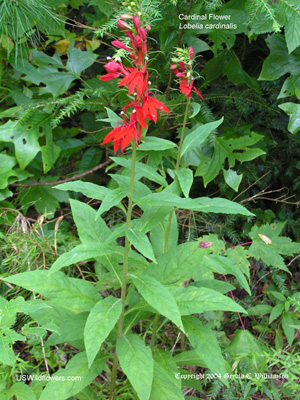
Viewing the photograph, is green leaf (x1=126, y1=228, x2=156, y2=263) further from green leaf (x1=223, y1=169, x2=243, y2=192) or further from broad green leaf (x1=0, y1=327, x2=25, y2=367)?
green leaf (x1=223, y1=169, x2=243, y2=192)

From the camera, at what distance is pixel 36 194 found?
2252 mm

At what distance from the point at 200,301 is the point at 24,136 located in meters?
1.32

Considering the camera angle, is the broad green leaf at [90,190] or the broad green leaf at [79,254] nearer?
the broad green leaf at [79,254]

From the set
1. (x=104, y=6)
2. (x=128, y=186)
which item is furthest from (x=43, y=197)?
(x=128, y=186)

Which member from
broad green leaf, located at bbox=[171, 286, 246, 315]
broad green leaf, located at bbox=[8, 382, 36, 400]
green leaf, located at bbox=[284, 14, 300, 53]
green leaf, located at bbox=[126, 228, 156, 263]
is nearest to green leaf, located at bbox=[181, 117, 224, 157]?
green leaf, located at bbox=[126, 228, 156, 263]

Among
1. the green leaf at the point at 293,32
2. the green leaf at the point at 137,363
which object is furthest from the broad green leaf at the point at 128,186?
the green leaf at the point at 293,32

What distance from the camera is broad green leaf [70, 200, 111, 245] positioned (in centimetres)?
138

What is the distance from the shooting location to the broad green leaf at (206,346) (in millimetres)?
1191

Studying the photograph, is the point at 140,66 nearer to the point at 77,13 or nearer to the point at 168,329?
the point at 168,329

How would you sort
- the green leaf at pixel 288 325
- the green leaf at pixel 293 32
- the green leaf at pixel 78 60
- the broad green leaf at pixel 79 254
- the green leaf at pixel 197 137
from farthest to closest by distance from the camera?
the green leaf at pixel 78 60, the green leaf at pixel 288 325, the green leaf at pixel 293 32, the green leaf at pixel 197 137, the broad green leaf at pixel 79 254

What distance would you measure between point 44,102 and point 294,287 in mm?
1637

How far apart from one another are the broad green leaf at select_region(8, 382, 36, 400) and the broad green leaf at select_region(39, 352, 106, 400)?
0.13ft

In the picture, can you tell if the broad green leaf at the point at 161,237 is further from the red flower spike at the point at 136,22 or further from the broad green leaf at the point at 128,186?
the red flower spike at the point at 136,22

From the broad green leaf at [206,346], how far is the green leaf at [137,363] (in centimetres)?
16
